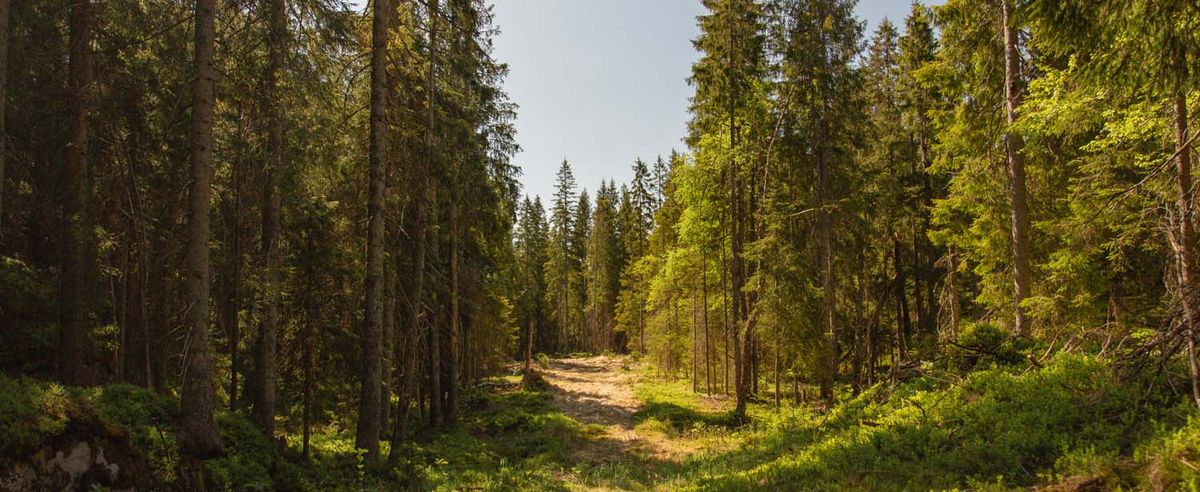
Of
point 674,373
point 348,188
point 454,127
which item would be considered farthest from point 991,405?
point 674,373

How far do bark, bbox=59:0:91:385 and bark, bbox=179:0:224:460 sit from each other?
3515 millimetres

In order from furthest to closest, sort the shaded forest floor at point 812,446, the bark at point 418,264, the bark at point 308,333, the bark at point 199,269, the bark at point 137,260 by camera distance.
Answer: the bark at point 418,264, the bark at point 308,333, the bark at point 137,260, the bark at point 199,269, the shaded forest floor at point 812,446

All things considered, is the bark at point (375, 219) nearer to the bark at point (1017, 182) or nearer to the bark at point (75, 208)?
the bark at point (75, 208)

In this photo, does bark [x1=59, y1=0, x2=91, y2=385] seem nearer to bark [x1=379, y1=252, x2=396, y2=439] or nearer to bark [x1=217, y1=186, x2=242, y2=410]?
bark [x1=217, y1=186, x2=242, y2=410]

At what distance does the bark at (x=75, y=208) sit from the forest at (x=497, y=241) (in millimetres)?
57

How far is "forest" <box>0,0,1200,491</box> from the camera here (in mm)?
7121

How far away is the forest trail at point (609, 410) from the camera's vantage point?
16188mm

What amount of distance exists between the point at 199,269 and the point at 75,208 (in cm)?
422

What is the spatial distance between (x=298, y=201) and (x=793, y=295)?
14848mm

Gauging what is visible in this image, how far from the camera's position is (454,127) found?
15.9 metres

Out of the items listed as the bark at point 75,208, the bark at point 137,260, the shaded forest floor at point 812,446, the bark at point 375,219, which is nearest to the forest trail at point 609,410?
the shaded forest floor at point 812,446

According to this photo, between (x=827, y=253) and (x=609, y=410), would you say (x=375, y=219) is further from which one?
(x=609, y=410)

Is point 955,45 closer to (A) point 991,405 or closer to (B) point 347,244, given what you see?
(A) point 991,405

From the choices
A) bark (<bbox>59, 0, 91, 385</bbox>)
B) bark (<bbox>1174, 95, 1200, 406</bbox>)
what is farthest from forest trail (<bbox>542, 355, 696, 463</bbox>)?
bark (<bbox>59, 0, 91, 385</bbox>)
